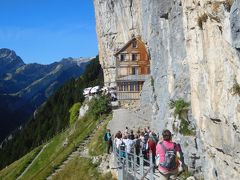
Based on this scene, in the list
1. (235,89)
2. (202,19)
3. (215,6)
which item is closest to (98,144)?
(202,19)

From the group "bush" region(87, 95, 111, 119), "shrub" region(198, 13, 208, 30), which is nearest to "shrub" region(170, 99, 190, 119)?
"shrub" region(198, 13, 208, 30)

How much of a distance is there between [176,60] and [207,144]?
46.6ft

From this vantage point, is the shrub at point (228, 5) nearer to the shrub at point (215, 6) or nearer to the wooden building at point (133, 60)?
the shrub at point (215, 6)

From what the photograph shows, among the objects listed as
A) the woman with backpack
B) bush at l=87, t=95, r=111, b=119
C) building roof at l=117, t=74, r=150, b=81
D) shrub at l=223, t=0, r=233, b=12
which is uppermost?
building roof at l=117, t=74, r=150, b=81

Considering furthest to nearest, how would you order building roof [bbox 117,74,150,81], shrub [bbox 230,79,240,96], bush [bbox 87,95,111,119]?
1. building roof [bbox 117,74,150,81]
2. bush [bbox 87,95,111,119]
3. shrub [bbox 230,79,240,96]

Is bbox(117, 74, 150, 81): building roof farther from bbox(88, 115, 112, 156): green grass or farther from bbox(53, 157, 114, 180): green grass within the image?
bbox(53, 157, 114, 180): green grass

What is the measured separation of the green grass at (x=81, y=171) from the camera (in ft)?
140

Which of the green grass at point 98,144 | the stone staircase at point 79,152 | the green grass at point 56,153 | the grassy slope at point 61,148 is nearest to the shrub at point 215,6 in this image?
the green grass at point 98,144

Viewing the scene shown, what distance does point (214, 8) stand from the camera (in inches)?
757

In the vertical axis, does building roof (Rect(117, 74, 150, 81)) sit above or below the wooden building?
below

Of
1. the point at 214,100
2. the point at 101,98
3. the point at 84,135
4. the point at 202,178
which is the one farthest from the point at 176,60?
the point at 101,98

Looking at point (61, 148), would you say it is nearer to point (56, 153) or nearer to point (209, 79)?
point (56, 153)

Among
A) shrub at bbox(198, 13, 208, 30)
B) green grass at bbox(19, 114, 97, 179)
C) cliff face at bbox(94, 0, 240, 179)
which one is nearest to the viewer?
cliff face at bbox(94, 0, 240, 179)

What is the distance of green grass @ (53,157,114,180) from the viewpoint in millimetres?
42653
